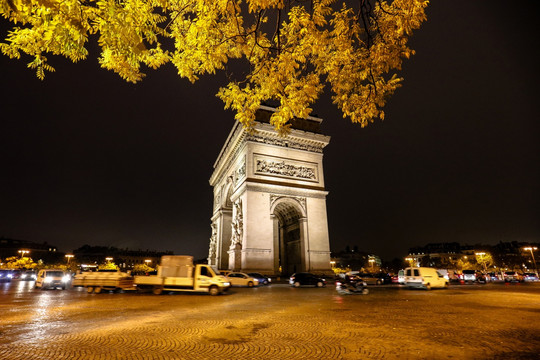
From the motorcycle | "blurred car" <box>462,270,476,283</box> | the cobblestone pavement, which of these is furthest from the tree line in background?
the cobblestone pavement

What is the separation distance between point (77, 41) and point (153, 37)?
1175mm

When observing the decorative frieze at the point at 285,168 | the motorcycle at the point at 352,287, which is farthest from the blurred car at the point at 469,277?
the motorcycle at the point at 352,287

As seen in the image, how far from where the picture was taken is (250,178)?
1012 inches

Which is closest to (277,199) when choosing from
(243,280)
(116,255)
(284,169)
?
(284,169)

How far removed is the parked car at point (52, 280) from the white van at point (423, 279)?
2359 cm

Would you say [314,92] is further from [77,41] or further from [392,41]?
[77,41]

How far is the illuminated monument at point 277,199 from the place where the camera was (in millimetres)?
24703

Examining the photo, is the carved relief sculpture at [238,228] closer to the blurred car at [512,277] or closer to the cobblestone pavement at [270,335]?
the cobblestone pavement at [270,335]

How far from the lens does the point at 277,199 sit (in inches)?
1041

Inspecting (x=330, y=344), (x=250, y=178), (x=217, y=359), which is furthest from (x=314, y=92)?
(x=250, y=178)

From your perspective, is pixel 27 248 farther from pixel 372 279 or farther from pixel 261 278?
pixel 372 279

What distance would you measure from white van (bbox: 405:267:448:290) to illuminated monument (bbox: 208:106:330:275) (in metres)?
7.42

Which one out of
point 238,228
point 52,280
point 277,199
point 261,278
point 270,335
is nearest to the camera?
point 270,335

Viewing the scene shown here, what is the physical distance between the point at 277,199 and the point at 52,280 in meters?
17.7
